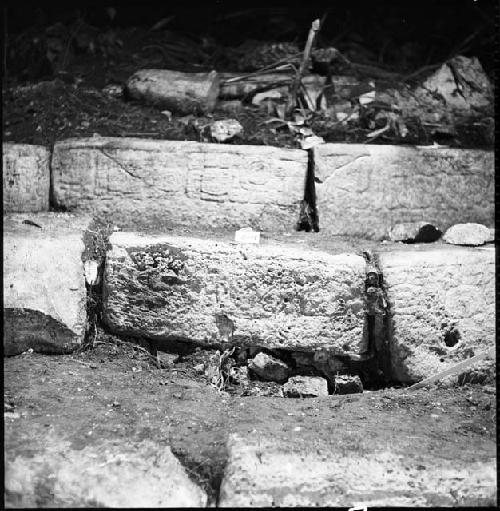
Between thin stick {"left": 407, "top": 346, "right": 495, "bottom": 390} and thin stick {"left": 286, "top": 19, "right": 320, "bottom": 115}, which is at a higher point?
thin stick {"left": 286, "top": 19, "right": 320, "bottom": 115}

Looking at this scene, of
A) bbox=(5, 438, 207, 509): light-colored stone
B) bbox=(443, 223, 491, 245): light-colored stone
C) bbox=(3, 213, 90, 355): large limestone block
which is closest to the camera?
bbox=(5, 438, 207, 509): light-colored stone

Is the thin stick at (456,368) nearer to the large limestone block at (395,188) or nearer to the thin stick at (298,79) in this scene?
the large limestone block at (395,188)

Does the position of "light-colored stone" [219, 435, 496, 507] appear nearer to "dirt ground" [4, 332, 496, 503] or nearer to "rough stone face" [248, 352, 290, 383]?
"dirt ground" [4, 332, 496, 503]

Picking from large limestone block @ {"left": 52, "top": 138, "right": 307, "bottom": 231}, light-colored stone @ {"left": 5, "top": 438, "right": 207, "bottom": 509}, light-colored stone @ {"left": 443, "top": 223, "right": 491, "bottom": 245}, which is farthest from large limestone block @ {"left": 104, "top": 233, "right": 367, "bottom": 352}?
light-colored stone @ {"left": 5, "top": 438, "right": 207, "bottom": 509}

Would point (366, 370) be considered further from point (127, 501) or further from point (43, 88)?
point (43, 88)

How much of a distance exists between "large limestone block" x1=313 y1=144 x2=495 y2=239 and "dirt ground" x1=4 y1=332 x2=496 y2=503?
787mm

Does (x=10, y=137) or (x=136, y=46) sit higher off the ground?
(x=136, y=46)

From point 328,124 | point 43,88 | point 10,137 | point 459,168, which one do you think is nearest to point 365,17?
point 328,124

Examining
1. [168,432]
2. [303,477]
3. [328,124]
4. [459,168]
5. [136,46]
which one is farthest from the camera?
[136,46]

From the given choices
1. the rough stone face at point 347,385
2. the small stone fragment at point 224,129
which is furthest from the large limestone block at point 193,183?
the rough stone face at point 347,385

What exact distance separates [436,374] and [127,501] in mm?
1221

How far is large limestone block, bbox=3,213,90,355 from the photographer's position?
83.5 inches

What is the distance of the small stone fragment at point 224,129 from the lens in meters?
2.65

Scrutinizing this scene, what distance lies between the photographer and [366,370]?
89.4 inches
